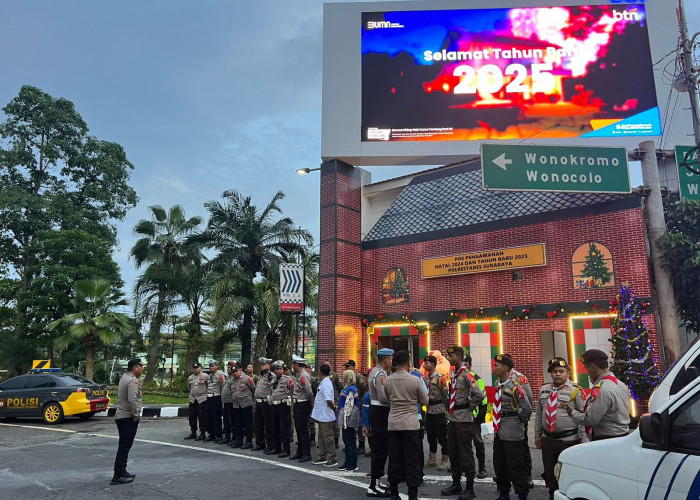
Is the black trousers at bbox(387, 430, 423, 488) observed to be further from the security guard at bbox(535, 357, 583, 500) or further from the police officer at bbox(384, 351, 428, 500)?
A: the security guard at bbox(535, 357, 583, 500)

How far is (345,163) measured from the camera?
61.2ft

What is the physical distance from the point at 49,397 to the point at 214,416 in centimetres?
647

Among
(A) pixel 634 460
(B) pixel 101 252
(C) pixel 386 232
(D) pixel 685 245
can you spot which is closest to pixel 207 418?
(C) pixel 386 232

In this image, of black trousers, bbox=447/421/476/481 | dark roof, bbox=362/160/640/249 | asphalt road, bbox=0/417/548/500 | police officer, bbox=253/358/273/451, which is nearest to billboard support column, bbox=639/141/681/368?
dark roof, bbox=362/160/640/249

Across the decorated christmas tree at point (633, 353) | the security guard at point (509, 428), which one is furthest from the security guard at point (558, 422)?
the decorated christmas tree at point (633, 353)

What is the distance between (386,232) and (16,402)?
12269 millimetres

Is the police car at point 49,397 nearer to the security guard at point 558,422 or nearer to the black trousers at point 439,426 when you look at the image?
the black trousers at point 439,426

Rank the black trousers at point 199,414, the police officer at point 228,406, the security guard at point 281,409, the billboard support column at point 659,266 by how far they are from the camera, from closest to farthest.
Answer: the security guard at point 281,409, the police officer at point 228,406, the black trousers at point 199,414, the billboard support column at point 659,266

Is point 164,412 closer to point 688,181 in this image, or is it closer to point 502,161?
point 502,161

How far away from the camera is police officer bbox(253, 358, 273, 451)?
10.5 m

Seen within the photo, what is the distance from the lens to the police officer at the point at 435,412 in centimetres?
852

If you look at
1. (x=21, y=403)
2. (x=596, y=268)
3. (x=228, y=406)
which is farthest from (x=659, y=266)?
(x=21, y=403)

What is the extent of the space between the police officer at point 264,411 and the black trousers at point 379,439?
3.84 metres

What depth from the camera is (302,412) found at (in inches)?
377
